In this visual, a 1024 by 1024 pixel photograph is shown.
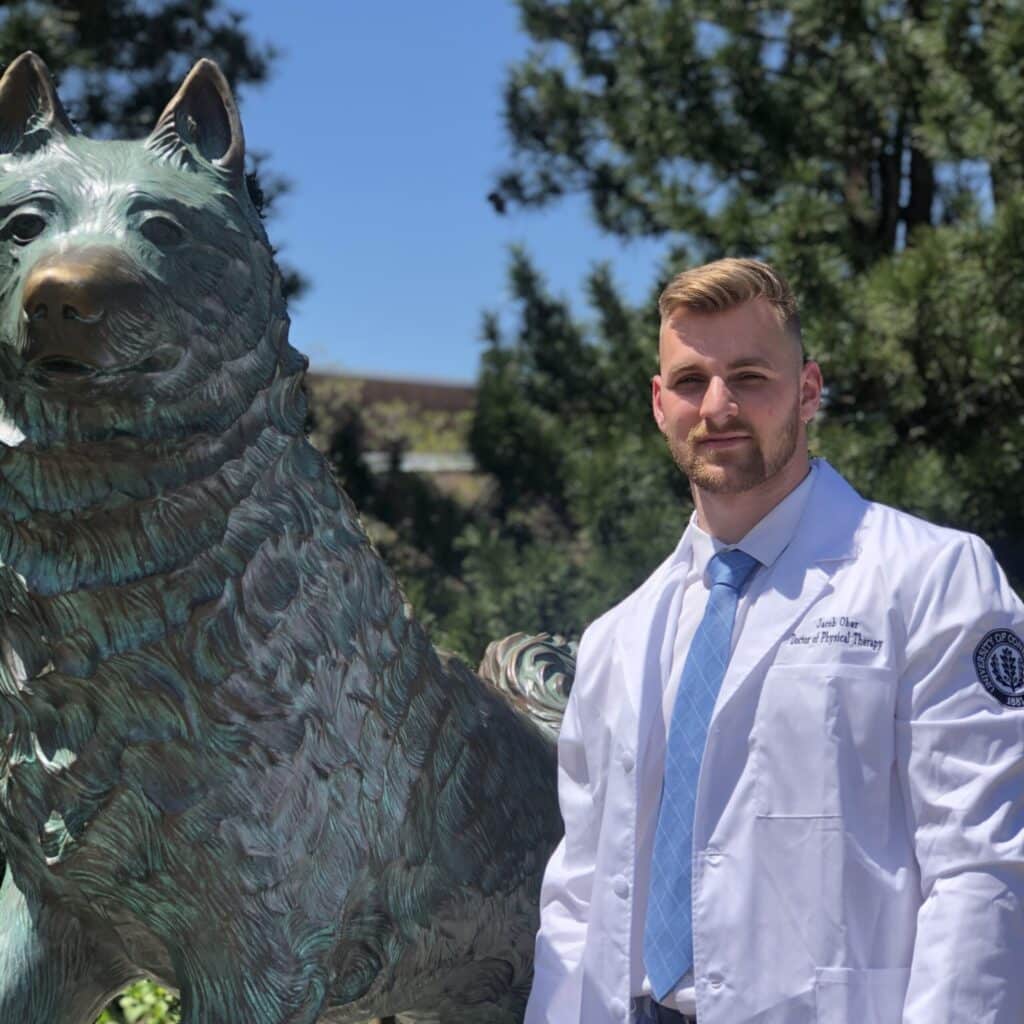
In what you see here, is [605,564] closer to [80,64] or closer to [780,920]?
[80,64]

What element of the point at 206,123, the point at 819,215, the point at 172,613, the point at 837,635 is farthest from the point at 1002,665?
the point at 819,215

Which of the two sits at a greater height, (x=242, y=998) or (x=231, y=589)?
(x=231, y=589)

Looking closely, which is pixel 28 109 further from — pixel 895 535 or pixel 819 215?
pixel 819 215

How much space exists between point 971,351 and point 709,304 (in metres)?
3.71

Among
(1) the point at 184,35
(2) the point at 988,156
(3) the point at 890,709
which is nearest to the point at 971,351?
(2) the point at 988,156

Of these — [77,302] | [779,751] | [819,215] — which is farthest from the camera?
[819,215]

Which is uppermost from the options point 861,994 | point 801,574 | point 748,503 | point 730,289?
point 730,289

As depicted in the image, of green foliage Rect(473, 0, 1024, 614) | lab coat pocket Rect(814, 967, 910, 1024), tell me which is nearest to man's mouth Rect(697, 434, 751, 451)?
lab coat pocket Rect(814, 967, 910, 1024)

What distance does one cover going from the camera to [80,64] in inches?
215

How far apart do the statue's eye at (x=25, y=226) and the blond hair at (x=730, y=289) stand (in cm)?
89

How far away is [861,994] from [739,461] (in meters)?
0.73

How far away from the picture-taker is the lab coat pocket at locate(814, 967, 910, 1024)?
5.87ft

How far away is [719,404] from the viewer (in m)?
2.03

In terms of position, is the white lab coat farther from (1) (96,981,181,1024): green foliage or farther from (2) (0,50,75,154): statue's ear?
(1) (96,981,181,1024): green foliage
